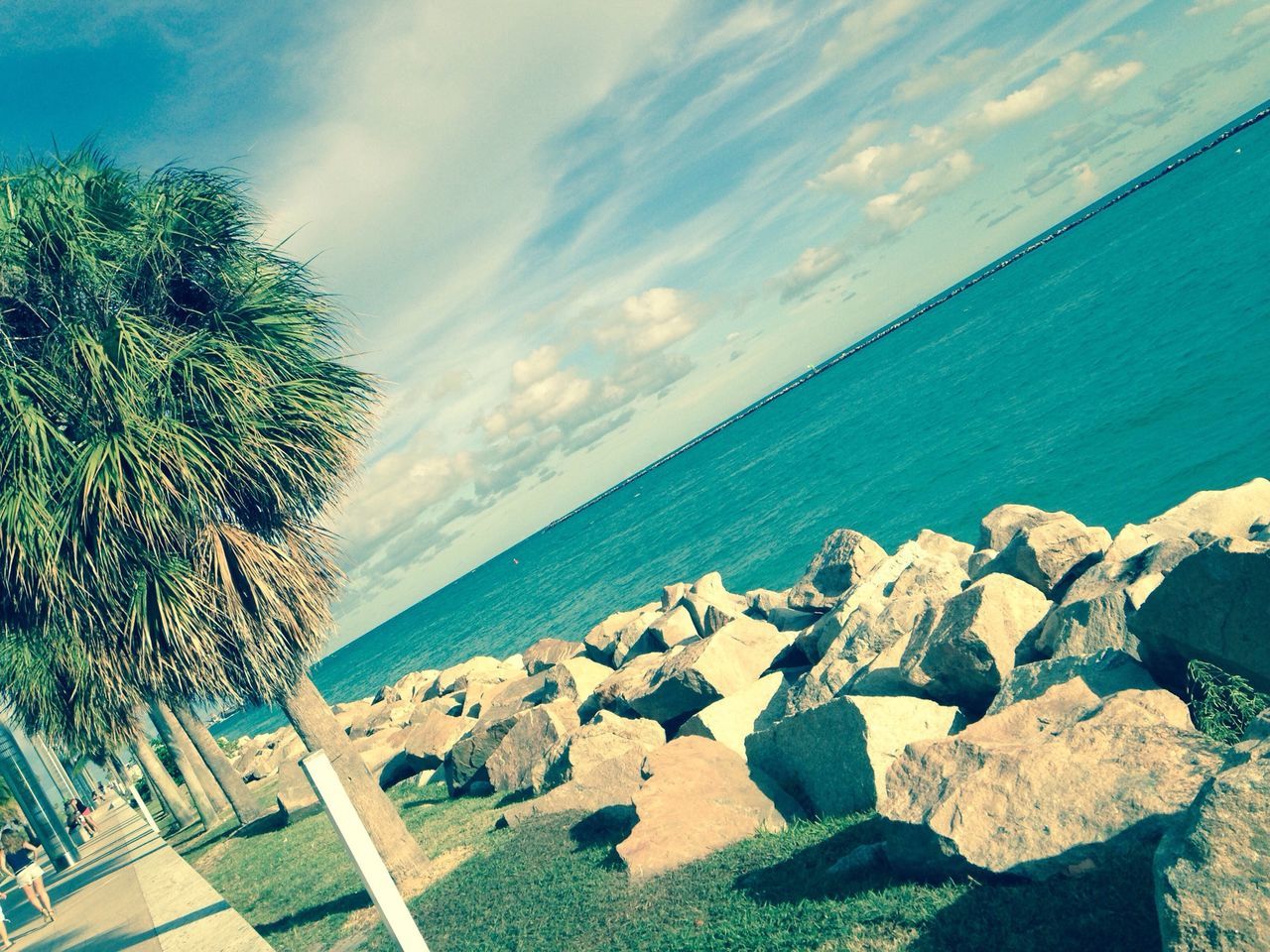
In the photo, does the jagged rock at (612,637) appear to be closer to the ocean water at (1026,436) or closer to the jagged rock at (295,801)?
the jagged rock at (295,801)

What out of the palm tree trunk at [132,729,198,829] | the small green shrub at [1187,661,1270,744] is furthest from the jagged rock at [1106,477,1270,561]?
the palm tree trunk at [132,729,198,829]

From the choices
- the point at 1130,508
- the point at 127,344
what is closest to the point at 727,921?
the point at 127,344

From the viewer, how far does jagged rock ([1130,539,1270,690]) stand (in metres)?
5.03

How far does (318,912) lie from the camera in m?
10.2

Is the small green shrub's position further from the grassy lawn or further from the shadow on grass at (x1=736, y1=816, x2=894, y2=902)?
the shadow on grass at (x1=736, y1=816, x2=894, y2=902)

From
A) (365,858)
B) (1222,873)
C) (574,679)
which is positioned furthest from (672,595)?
(1222,873)

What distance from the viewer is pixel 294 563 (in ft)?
35.3

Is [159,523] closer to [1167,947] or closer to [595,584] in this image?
[1167,947]

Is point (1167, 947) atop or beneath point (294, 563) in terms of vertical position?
beneath

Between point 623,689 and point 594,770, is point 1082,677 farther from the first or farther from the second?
point 623,689

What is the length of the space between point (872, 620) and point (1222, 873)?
20.7ft

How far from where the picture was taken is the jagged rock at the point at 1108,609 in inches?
255

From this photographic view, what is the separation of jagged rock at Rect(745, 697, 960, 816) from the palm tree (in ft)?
17.2

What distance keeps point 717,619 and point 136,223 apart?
34.3ft
